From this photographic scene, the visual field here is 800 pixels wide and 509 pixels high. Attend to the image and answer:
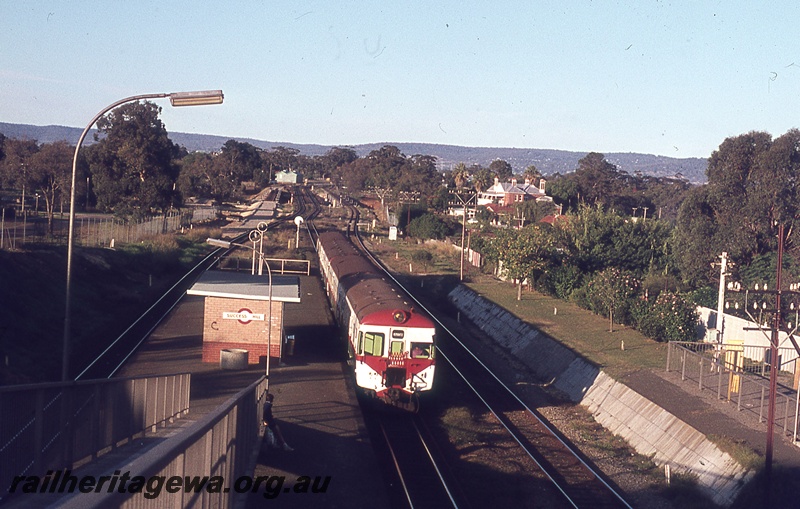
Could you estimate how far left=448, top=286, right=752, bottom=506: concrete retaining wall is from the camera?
51.6 feet

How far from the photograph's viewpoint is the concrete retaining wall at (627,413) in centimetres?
1573

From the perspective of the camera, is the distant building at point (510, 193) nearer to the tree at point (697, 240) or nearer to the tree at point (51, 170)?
the tree at point (51, 170)

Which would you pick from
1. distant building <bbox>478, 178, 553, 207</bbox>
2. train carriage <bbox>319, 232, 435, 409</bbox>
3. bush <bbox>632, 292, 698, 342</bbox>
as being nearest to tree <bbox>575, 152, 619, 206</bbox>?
distant building <bbox>478, 178, 553, 207</bbox>

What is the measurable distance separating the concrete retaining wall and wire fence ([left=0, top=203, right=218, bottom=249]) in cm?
2321

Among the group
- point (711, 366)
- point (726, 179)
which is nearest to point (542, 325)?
point (711, 366)

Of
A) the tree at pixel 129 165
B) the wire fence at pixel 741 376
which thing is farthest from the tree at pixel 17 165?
the wire fence at pixel 741 376

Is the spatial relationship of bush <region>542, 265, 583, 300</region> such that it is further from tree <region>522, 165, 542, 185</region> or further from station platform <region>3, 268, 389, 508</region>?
tree <region>522, 165, 542, 185</region>

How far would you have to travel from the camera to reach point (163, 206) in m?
54.8

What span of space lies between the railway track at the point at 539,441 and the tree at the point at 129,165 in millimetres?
31246

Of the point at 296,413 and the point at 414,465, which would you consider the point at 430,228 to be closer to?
the point at 296,413

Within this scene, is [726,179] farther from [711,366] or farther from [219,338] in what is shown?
[219,338]

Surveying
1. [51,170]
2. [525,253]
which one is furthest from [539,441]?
[51,170]

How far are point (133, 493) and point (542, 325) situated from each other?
101 feet

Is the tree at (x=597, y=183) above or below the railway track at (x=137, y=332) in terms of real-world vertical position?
above
